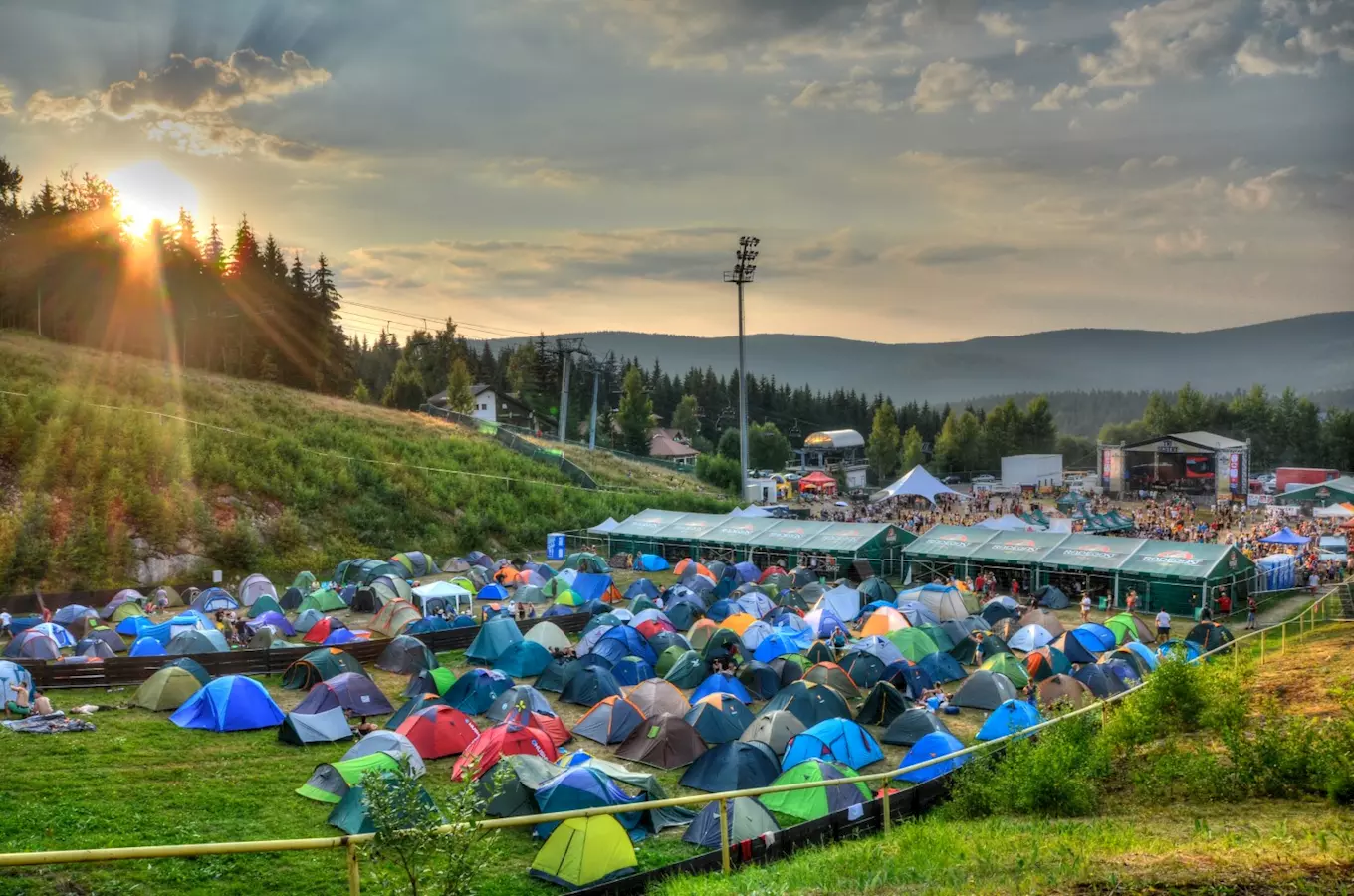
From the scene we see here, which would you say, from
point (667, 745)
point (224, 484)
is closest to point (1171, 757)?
point (667, 745)

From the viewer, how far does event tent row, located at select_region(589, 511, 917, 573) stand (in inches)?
1321

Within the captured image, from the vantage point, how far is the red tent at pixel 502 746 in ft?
44.0

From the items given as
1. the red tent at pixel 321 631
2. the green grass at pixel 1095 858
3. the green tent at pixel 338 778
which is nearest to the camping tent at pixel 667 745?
the green tent at pixel 338 778

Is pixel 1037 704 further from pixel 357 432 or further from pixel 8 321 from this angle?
pixel 8 321

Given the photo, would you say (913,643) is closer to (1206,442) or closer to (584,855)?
(584,855)

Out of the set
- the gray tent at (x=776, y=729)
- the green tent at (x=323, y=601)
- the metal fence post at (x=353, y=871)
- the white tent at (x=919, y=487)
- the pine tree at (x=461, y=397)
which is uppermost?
the pine tree at (x=461, y=397)

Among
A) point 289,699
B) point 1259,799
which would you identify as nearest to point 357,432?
point 289,699

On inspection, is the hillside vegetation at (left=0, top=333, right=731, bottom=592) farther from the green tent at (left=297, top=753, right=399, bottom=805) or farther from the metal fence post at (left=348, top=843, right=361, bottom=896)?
the metal fence post at (left=348, top=843, right=361, bottom=896)

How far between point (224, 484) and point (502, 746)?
30.4m

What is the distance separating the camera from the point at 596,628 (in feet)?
74.6

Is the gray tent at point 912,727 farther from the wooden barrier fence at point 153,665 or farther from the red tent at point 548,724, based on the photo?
the wooden barrier fence at point 153,665

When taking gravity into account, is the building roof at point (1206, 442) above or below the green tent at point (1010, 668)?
above

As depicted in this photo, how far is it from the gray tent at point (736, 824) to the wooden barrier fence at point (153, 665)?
12.2m

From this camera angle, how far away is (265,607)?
26703mm
